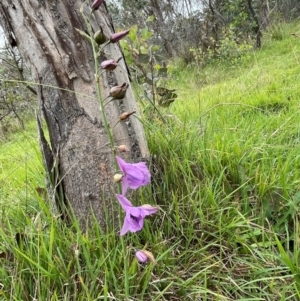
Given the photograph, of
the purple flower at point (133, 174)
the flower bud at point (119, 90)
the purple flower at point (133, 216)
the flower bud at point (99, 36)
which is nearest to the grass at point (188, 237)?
the purple flower at point (133, 216)

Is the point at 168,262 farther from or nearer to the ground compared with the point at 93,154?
nearer to the ground

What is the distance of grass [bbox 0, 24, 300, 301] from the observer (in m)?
1.09

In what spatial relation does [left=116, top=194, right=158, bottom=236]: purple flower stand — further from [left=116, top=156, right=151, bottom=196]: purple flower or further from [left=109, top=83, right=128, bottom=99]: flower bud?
[left=109, top=83, right=128, bottom=99]: flower bud

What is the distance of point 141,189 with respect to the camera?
1.32m

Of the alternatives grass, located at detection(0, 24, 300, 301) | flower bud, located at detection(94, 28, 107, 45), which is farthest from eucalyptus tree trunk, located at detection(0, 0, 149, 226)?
flower bud, located at detection(94, 28, 107, 45)

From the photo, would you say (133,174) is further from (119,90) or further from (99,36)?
(99,36)

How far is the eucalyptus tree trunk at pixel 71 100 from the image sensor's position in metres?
1.31

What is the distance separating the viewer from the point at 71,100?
133 cm

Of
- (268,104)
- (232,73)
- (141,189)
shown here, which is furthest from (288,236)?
(232,73)

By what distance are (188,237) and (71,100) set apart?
651 mm

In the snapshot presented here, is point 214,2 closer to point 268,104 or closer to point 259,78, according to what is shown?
point 259,78

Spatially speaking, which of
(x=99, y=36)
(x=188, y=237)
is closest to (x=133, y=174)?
(x=99, y=36)

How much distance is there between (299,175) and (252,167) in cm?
19

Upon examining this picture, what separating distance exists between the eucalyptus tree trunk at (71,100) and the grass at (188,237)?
12 cm
